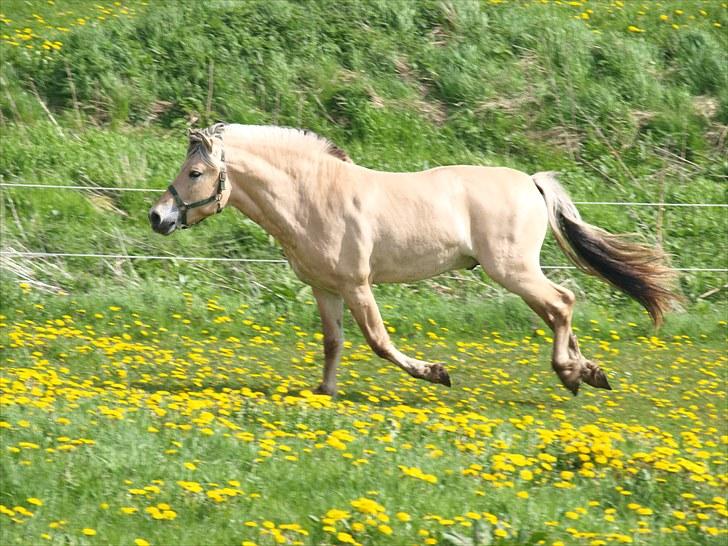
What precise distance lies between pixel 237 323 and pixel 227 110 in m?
4.97

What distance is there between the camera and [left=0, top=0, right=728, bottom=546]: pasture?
7.14m

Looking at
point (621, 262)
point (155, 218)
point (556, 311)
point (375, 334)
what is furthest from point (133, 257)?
point (621, 262)

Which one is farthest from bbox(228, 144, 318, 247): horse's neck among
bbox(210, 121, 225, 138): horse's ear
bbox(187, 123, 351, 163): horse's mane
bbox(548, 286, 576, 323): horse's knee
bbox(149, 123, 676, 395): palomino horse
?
bbox(548, 286, 576, 323): horse's knee

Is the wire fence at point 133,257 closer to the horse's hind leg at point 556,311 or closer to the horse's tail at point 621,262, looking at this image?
the horse's tail at point 621,262

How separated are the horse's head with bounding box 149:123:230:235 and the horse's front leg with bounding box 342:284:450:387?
1185 millimetres

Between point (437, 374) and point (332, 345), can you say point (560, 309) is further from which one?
point (332, 345)

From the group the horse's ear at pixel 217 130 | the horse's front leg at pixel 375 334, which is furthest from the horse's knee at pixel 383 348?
the horse's ear at pixel 217 130

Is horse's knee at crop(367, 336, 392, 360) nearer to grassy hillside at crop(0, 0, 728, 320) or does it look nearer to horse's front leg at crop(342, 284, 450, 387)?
horse's front leg at crop(342, 284, 450, 387)

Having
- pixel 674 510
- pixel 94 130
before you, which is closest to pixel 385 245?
pixel 674 510

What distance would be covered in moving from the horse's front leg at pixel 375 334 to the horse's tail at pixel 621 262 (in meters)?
1.68

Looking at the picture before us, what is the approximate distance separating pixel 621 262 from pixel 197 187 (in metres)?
3.54

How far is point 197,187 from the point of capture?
953 centimetres

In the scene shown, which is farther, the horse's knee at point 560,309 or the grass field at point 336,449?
the horse's knee at point 560,309

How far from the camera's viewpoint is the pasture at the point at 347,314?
7145 millimetres
